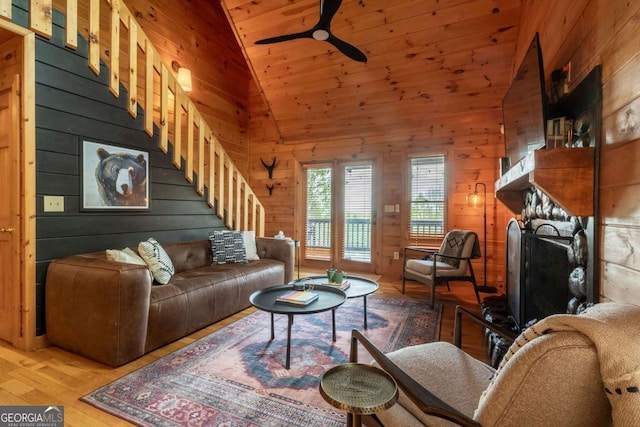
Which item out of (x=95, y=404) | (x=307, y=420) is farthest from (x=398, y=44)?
(x=95, y=404)

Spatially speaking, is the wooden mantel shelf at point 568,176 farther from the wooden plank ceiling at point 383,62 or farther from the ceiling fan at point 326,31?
the wooden plank ceiling at point 383,62

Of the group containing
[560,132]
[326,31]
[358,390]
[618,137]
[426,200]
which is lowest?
[358,390]

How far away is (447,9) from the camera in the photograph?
3.29 metres

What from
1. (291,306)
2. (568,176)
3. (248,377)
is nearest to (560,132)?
(568,176)

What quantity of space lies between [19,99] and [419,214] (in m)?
4.58


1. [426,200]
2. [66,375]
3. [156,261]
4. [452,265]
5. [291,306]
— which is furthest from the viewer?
[426,200]

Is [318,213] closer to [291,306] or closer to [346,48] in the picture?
[346,48]

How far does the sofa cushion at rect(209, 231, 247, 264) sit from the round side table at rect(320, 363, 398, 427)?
109 inches

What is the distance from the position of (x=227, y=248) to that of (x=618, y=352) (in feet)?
11.1

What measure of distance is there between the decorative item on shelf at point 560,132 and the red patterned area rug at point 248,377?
176 cm

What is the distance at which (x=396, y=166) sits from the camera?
4.82m

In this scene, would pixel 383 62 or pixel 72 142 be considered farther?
pixel 383 62

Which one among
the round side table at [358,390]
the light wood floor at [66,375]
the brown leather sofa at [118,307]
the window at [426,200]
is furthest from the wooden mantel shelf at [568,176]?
the window at [426,200]

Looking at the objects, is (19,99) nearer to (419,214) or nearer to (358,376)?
(358,376)
